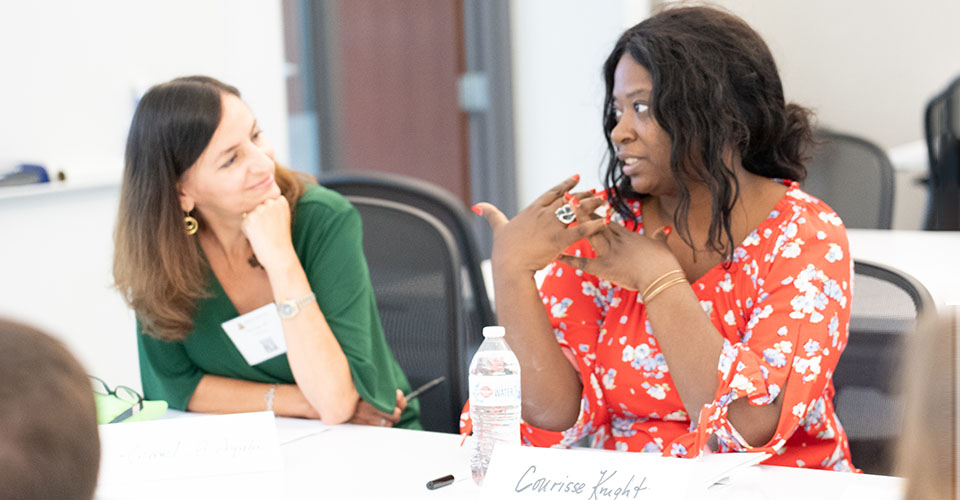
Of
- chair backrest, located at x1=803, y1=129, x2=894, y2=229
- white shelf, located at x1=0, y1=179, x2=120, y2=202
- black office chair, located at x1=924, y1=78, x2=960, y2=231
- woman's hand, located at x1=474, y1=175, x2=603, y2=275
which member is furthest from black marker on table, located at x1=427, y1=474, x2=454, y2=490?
black office chair, located at x1=924, y1=78, x2=960, y2=231

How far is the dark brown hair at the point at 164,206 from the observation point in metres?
1.86

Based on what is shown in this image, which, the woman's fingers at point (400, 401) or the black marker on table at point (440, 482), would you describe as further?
the woman's fingers at point (400, 401)

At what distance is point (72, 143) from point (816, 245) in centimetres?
218

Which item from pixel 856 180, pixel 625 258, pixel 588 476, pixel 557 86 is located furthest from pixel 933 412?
pixel 557 86

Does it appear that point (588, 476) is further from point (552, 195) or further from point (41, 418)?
point (41, 418)

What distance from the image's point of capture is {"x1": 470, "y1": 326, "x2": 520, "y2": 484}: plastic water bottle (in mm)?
1409

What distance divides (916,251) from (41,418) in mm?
2551

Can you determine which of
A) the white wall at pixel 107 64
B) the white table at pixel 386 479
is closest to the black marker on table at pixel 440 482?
the white table at pixel 386 479

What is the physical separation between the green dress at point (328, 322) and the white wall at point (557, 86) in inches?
111

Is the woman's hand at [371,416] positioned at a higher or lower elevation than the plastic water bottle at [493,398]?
lower

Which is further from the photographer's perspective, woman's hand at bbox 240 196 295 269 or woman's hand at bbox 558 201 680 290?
woman's hand at bbox 240 196 295 269

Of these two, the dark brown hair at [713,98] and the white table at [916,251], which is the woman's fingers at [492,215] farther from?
the white table at [916,251]

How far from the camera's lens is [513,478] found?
1.25 m

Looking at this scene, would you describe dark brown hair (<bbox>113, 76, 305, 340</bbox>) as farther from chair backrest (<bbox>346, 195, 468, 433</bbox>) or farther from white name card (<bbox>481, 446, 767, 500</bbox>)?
white name card (<bbox>481, 446, 767, 500</bbox>)
